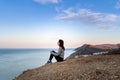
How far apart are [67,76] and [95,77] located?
1903 millimetres

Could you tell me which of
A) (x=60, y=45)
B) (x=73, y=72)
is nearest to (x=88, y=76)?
(x=73, y=72)

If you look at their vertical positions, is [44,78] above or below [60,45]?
below

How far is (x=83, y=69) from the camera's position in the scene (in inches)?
661

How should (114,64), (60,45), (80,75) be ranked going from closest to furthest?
(80,75) → (114,64) → (60,45)

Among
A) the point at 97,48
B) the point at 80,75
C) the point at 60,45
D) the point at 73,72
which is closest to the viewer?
the point at 80,75

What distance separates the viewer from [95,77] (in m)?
14.5

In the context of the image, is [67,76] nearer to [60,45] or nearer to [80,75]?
[80,75]

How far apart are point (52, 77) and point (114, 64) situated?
4428mm

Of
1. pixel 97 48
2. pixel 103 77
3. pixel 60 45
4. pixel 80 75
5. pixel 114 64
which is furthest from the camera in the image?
pixel 97 48

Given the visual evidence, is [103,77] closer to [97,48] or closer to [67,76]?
[67,76]

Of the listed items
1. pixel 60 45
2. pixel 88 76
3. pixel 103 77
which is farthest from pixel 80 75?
pixel 60 45

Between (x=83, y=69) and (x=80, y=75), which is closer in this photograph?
(x=80, y=75)

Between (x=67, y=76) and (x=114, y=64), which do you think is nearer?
(x=67, y=76)

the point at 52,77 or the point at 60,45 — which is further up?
the point at 60,45
